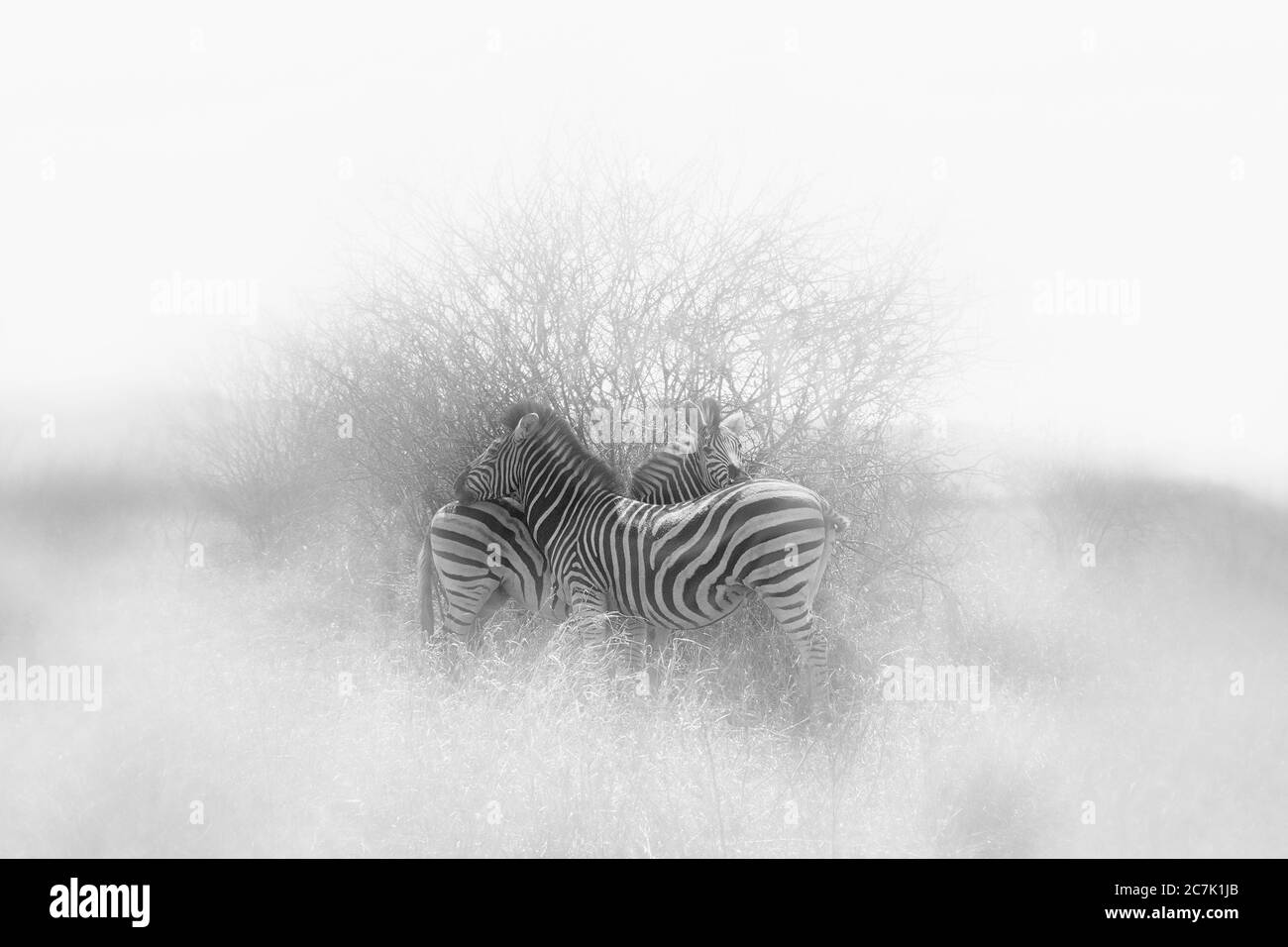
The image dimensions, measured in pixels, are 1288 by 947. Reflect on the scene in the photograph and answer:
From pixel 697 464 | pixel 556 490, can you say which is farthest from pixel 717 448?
pixel 556 490

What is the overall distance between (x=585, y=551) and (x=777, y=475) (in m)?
2.33

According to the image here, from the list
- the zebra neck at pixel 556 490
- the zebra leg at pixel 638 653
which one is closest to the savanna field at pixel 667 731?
the zebra leg at pixel 638 653

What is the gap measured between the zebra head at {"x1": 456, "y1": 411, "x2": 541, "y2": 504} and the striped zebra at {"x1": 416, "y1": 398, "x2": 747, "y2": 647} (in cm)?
11

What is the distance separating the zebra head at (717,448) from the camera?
7.77m

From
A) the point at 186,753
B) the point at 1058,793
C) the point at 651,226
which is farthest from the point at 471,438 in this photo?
the point at 1058,793

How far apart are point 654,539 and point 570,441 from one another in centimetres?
100

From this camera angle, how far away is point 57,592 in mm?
11547

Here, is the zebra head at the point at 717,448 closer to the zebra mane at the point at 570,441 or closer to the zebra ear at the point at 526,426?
the zebra mane at the point at 570,441

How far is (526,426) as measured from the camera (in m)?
7.52

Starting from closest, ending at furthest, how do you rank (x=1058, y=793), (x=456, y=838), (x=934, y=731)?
1. (x=456, y=838)
2. (x=1058, y=793)
3. (x=934, y=731)

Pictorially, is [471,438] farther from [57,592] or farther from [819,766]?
[57,592]

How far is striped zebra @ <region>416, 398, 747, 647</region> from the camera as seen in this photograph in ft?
25.5

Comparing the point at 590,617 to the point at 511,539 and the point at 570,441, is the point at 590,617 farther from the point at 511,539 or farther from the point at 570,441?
the point at 570,441

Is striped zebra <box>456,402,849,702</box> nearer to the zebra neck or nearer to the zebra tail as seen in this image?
the zebra neck
